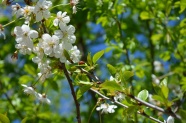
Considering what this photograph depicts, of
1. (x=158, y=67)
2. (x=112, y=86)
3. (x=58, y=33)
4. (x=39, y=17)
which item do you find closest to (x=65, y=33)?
(x=58, y=33)

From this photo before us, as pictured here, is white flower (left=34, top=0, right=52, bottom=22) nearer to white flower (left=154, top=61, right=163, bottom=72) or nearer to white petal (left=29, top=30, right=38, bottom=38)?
white petal (left=29, top=30, right=38, bottom=38)

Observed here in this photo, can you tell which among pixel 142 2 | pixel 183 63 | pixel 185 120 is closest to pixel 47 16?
pixel 185 120

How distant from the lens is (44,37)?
1.69 meters

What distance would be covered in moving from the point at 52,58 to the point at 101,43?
3.87 meters

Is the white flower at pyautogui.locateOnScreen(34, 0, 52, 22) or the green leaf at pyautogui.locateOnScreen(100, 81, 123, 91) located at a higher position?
the white flower at pyautogui.locateOnScreen(34, 0, 52, 22)

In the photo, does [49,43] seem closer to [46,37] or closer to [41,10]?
[46,37]

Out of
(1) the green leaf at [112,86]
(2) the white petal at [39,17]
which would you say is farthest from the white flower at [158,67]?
(1) the green leaf at [112,86]

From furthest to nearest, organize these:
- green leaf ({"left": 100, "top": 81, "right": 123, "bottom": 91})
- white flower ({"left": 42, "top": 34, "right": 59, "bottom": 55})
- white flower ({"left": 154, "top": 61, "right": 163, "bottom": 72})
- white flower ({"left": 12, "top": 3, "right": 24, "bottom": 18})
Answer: white flower ({"left": 154, "top": 61, "right": 163, "bottom": 72}) → white flower ({"left": 12, "top": 3, "right": 24, "bottom": 18}) → white flower ({"left": 42, "top": 34, "right": 59, "bottom": 55}) → green leaf ({"left": 100, "top": 81, "right": 123, "bottom": 91})

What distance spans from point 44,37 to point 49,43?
44 mm

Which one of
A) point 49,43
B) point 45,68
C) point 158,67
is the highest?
point 49,43

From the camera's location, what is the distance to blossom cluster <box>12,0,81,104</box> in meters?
1.71

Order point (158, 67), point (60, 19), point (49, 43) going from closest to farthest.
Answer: point (49, 43), point (60, 19), point (158, 67)

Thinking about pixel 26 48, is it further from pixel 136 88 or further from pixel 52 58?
pixel 136 88

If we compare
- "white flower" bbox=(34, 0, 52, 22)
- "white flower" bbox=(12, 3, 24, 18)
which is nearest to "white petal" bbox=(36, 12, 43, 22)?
"white flower" bbox=(34, 0, 52, 22)
